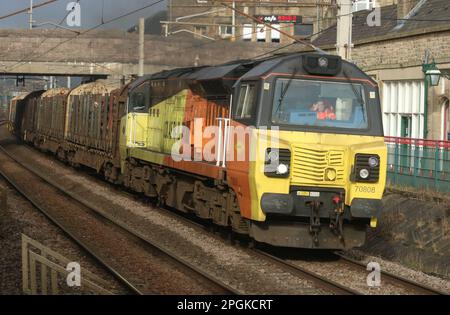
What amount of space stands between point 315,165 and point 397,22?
Result: 1846 centimetres

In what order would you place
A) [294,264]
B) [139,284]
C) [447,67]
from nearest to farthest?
[139,284] < [294,264] < [447,67]

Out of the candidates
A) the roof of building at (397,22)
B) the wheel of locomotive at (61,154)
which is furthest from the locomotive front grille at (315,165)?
the wheel of locomotive at (61,154)

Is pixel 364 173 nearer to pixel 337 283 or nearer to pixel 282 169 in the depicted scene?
pixel 282 169

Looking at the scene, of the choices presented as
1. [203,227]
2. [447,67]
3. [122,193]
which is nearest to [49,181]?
[122,193]

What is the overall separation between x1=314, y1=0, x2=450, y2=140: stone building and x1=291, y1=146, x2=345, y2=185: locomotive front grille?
10574mm

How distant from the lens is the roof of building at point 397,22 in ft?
82.0

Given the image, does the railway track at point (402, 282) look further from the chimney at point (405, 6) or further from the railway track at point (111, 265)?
the chimney at point (405, 6)

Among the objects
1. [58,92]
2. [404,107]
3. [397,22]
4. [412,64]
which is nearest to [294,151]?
[412,64]

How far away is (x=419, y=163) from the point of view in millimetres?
18781

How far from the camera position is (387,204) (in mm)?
18094

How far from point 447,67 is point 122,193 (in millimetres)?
11146

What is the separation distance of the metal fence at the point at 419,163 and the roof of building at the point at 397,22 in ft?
16.0
